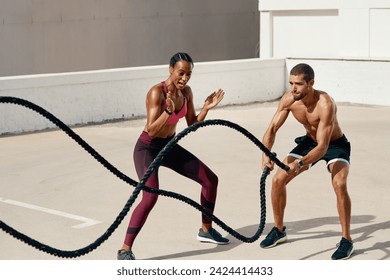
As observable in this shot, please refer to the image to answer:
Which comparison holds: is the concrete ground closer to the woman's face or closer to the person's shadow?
the person's shadow

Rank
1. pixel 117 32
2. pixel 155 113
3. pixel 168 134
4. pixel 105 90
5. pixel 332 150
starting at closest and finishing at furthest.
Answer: pixel 155 113 < pixel 168 134 < pixel 332 150 < pixel 105 90 < pixel 117 32

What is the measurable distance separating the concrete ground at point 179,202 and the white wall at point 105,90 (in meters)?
0.44

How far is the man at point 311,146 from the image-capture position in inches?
307

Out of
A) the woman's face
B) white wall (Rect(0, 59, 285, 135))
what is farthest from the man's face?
white wall (Rect(0, 59, 285, 135))

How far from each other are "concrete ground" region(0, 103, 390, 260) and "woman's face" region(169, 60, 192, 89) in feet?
5.18

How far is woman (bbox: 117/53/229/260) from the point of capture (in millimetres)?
7773

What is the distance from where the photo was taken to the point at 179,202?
10.3m

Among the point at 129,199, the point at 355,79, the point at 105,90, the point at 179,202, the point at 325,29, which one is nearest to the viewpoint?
the point at 129,199

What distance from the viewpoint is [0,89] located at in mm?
15289

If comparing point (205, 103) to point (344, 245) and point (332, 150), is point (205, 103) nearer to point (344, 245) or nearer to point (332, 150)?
point (332, 150)

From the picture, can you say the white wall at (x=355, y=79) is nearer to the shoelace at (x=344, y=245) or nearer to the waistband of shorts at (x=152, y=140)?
the shoelace at (x=344, y=245)

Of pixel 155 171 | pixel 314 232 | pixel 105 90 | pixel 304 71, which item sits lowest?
pixel 314 232

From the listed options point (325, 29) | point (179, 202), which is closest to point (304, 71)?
point (179, 202)

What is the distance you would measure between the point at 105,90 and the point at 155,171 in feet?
30.1
